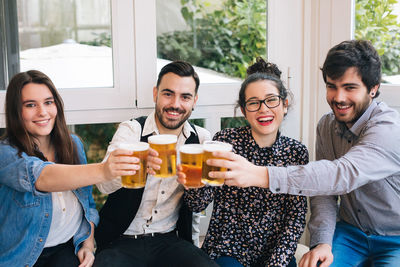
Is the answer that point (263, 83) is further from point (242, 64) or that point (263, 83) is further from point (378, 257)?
point (378, 257)

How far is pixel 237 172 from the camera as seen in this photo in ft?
5.25

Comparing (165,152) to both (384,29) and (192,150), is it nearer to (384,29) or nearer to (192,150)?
(192,150)

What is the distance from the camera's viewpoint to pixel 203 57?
8.99 feet

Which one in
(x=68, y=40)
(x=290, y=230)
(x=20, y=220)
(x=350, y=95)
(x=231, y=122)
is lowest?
(x=290, y=230)

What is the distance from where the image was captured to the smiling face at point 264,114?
2014 mm

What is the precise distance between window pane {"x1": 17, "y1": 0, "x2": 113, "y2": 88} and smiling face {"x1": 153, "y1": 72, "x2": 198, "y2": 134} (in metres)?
0.50

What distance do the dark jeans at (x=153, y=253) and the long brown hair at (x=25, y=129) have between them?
49 cm

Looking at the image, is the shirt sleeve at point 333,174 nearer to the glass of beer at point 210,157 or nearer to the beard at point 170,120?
the glass of beer at point 210,157

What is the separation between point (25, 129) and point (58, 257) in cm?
62

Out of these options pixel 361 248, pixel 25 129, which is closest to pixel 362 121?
pixel 361 248

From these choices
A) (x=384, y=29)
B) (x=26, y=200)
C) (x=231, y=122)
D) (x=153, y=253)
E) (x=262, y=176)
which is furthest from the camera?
(x=231, y=122)

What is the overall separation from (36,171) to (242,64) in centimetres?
161

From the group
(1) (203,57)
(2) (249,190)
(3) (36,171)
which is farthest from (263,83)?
(3) (36,171)

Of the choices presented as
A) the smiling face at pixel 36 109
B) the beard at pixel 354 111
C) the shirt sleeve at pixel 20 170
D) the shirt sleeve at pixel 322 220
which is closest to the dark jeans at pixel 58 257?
the shirt sleeve at pixel 20 170
